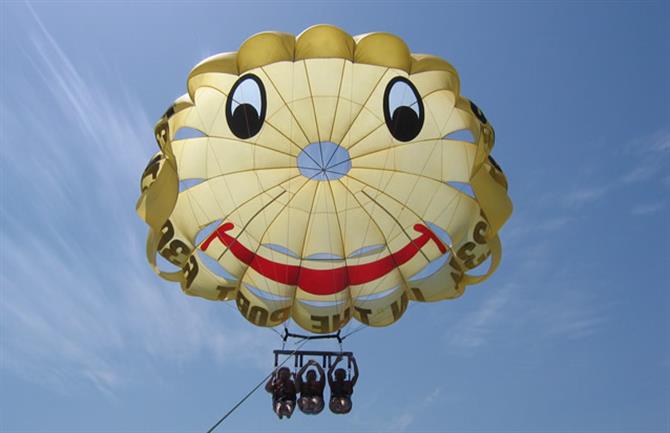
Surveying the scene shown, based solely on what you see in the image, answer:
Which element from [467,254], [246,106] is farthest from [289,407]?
[246,106]

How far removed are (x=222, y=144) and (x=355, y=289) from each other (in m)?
3.34

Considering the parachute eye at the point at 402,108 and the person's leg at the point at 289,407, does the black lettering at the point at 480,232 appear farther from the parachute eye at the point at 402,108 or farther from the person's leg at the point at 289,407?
the person's leg at the point at 289,407

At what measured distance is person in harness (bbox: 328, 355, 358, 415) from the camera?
1041 centimetres

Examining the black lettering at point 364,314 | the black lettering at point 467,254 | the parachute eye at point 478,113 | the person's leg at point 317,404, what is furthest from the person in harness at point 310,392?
the parachute eye at point 478,113

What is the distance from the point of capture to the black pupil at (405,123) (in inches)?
395

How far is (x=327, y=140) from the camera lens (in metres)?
10.7

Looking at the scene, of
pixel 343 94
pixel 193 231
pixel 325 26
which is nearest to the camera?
pixel 325 26

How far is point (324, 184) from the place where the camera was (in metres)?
11.4

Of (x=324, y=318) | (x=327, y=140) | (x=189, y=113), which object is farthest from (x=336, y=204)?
(x=189, y=113)

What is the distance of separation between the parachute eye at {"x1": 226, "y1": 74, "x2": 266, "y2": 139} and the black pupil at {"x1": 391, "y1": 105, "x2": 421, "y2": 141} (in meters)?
1.99

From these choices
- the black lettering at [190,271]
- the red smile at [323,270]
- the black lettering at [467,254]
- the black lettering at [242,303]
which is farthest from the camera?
the black lettering at [242,303]

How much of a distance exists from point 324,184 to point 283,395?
3527mm

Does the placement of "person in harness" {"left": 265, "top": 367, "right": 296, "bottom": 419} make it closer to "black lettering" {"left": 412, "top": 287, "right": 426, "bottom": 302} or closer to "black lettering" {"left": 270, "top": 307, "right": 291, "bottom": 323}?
"black lettering" {"left": 270, "top": 307, "right": 291, "bottom": 323}

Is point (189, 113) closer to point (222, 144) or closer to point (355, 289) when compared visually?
point (222, 144)
